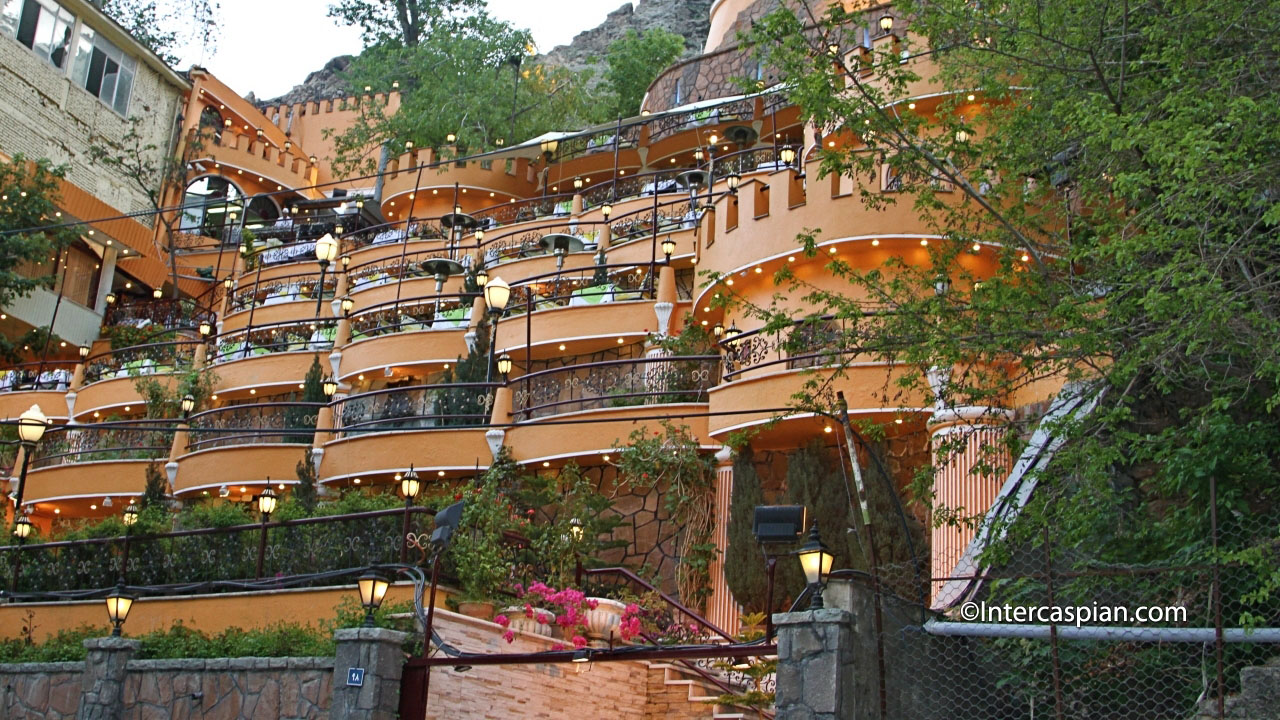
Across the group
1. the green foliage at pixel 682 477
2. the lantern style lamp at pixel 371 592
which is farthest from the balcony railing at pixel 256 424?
the lantern style lamp at pixel 371 592

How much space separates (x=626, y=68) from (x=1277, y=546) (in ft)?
111

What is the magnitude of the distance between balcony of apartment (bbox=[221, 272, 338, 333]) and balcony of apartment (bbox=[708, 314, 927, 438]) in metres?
12.6

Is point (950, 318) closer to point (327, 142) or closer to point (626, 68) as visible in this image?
point (626, 68)

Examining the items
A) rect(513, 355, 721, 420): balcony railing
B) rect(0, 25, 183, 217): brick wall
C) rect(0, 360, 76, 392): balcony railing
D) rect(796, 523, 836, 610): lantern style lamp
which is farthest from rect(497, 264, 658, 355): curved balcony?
rect(0, 25, 183, 217): brick wall

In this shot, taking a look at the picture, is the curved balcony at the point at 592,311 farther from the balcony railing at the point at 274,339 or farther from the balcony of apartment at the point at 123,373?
the balcony of apartment at the point at 123,373

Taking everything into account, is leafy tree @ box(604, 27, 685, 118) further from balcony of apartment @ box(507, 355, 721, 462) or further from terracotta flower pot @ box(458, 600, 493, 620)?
terracotta flower pot @ box(458, 600, 493, 620)

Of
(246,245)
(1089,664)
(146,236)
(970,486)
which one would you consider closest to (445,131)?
(246,245)

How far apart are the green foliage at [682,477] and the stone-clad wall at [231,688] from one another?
689 cm

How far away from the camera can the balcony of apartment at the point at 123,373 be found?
26203mm

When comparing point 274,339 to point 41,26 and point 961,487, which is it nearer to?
point 41,26

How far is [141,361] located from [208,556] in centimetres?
1412

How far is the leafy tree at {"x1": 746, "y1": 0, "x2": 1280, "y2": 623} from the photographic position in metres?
9.27

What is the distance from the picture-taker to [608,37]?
53.3 metres

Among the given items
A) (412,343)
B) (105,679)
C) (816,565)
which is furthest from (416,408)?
(816,565)
